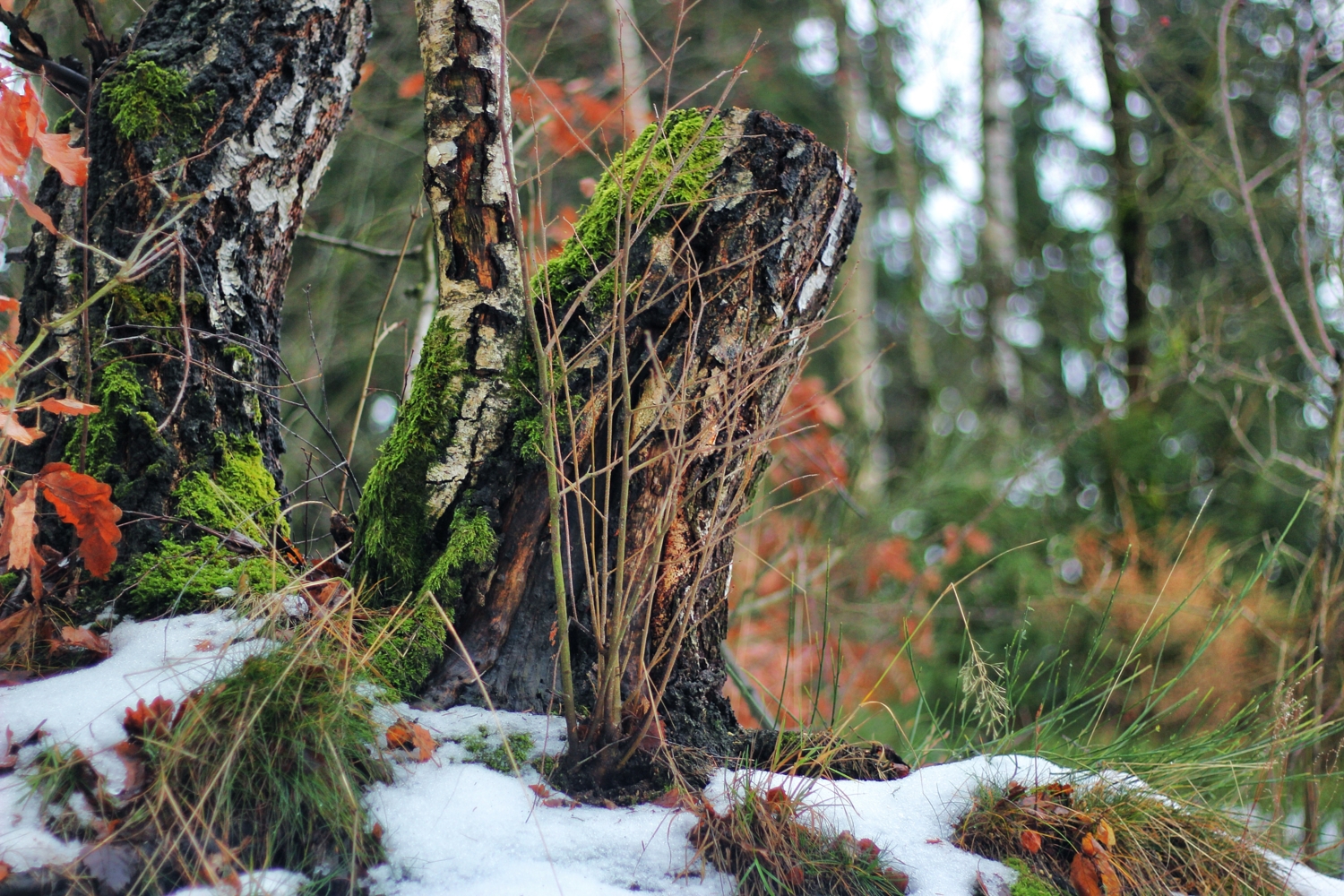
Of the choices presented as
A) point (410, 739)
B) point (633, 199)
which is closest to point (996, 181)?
point (633, 199)

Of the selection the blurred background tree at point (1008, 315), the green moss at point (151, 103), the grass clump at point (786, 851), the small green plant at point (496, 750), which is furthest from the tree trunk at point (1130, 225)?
the green moss at point (151, 103)

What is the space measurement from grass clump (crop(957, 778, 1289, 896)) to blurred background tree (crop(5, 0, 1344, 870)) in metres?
2.18

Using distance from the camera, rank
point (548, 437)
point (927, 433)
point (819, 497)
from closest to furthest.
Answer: point (548, 437)
point (819, 497)
point (927, 433)

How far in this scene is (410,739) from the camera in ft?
5.08

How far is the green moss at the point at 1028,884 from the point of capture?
1495 millimetres

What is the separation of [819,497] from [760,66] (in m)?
5.19

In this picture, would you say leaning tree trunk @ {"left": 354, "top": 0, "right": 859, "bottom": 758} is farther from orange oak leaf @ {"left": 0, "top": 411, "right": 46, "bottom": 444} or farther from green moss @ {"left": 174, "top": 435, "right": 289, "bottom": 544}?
orange oak leaf @ {"left": 0, "top": 411, "right": 46, "bottom": 444}

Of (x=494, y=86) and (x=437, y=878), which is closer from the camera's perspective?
(x=437, y=878)

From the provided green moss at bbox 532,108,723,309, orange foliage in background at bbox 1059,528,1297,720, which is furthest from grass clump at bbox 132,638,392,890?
orange foliage in background at bbox 1059,528,1297,720

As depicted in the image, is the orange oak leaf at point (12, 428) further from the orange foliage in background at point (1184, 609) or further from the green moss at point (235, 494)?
the orange foliage in background at point (1184, 609)

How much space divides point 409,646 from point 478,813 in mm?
386

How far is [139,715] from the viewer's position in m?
1.35

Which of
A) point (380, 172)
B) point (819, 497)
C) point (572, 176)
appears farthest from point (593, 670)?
point (572, 176)

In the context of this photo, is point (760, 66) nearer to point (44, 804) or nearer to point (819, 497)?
point (819, 497)
